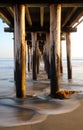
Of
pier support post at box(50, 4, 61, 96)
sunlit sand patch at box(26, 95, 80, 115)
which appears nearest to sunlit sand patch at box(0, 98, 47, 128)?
sunlit sand patch at box(26, 95, 80, 115)

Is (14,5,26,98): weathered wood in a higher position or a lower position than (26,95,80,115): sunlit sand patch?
higher

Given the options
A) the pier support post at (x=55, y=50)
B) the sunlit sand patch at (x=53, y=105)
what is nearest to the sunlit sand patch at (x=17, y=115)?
the sunlit sand patch at (x=53, y=105)

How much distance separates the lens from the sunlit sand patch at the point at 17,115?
5.99 meters

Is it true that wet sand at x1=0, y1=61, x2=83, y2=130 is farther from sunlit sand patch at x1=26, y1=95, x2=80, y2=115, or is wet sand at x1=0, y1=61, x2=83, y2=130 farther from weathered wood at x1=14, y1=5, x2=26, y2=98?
weathered wood at x1=14, y1=5, x2=26, y2=98

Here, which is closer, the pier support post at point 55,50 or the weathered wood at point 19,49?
the weathered wood at point 19,49

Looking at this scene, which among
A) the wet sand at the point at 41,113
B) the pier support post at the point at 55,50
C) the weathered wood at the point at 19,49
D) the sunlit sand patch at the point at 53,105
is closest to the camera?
the wet sand at the point at 41,113

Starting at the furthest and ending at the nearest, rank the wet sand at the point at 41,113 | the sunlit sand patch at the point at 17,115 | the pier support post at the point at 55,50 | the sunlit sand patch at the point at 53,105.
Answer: the pier support post at the point at 55,50 < the sunlit sand patch at the point at 53,105 < the sunlit sand patch at the point at 17,115 < the wet sand at the point at 41,113

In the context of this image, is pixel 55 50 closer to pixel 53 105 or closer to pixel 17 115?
pixel 53 105

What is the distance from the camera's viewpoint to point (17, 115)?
21.7 ft

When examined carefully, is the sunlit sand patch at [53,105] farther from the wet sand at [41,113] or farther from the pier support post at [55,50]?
the pier support post at [55,50]

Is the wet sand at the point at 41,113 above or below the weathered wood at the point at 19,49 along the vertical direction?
below

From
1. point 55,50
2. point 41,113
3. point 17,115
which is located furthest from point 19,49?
point 17,115

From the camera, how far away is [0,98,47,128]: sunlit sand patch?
5.99 metres

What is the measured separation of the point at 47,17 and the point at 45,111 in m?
6.88
